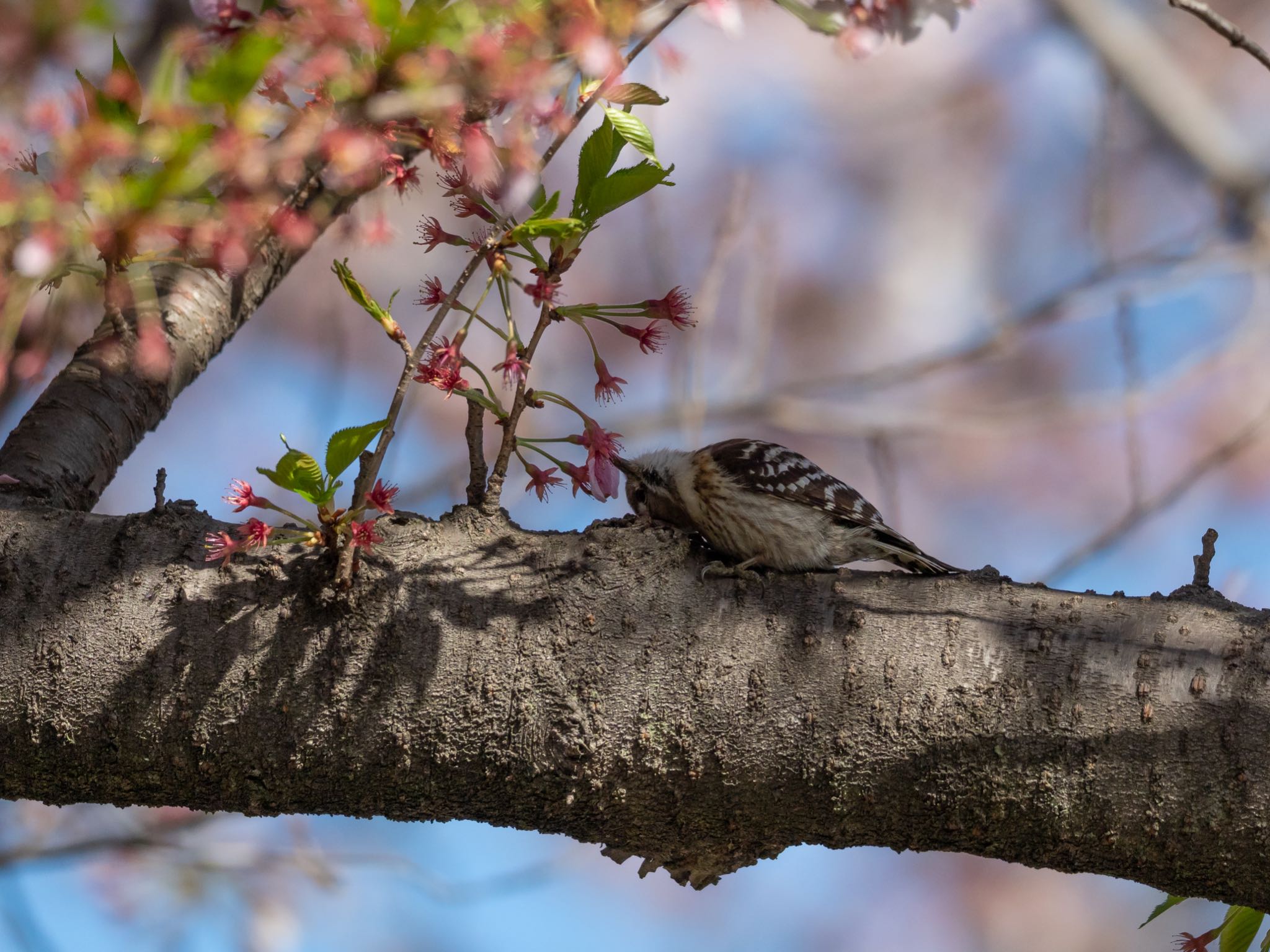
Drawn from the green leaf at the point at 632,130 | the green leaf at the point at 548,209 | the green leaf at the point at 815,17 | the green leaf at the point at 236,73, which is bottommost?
the green leaf at the point at 236,73

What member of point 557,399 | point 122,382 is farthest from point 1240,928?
point 122,382

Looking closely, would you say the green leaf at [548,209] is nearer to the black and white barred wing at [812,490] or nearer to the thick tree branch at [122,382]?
the thick tree branch at [122,382]

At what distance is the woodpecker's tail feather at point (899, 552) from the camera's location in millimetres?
3139

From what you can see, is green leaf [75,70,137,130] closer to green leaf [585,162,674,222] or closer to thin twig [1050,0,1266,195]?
green leaf [585,162,674,222]

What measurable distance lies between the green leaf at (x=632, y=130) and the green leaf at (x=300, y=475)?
640 millimetres

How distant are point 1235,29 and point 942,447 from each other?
529 centimetres

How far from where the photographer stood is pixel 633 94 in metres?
1.75

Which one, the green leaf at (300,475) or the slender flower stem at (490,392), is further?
the slender flower stem at (490,392)

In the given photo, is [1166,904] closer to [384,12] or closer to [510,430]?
[510,430]

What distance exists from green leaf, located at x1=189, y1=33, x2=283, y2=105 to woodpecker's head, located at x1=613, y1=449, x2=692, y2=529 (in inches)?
91.7

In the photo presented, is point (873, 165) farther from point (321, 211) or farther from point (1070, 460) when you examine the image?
point (321, 211)

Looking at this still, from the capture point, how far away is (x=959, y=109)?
714 centimetres

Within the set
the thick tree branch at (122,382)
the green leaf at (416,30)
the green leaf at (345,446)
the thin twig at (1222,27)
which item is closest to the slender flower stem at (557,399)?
the green leaf at (345,446)

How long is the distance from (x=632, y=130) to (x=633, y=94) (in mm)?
57
